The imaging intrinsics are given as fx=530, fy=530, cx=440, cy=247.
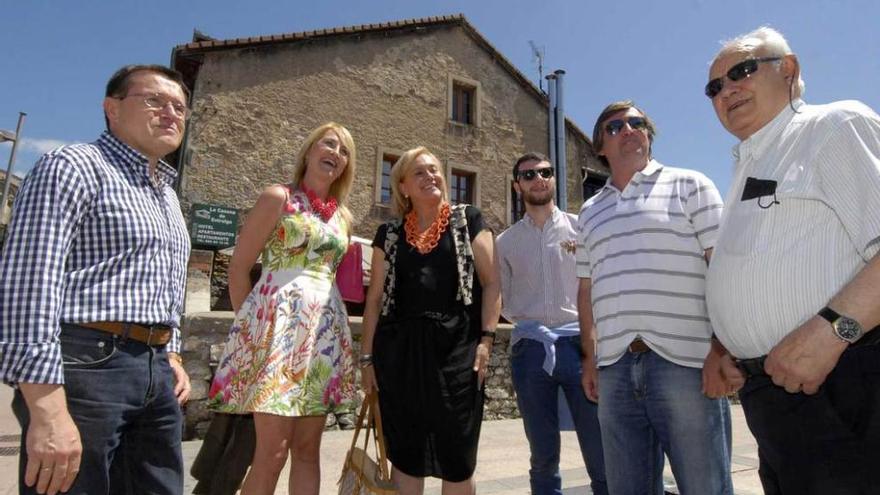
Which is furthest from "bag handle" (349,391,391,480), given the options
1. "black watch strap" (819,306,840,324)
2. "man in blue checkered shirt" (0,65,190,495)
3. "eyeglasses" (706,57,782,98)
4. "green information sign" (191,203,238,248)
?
"green information sign" (191,203,238,248)

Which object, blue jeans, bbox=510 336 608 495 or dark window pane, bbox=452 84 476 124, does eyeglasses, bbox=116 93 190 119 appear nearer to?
blue jeans, bbox=510 336 608 495

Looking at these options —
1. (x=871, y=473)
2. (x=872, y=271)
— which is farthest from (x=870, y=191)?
(x=871, y=473)

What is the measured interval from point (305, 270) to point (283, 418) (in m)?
0.69

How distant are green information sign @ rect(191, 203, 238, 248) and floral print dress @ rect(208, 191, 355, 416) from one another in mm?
9990

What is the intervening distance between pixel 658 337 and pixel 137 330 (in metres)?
1.89

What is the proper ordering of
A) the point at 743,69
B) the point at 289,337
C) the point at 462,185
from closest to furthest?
the point at 743,69 < the point at 289,337 < the point at 462,185

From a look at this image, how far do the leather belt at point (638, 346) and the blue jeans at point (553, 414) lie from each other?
81 cm

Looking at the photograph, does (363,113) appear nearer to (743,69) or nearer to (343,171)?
(343,171)

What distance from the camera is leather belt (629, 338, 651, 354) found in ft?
7.02

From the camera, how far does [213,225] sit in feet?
38.7

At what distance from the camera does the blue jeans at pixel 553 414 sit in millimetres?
2861

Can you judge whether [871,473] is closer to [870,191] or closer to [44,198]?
[870,191]

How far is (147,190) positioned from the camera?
1.92 meters

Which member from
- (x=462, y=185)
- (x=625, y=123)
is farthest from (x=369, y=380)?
(x=462, y=185)
